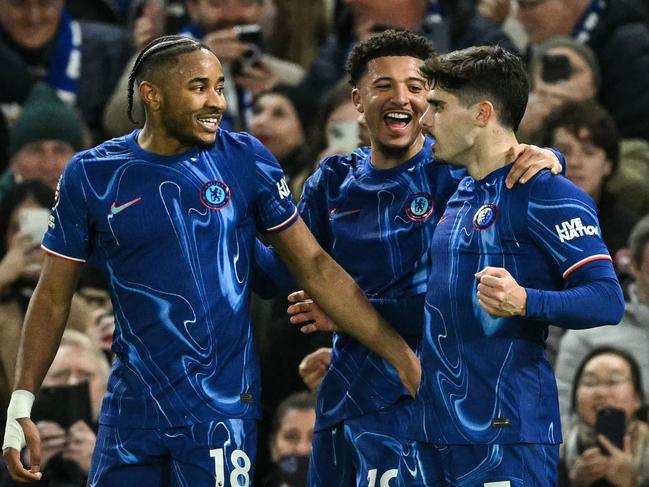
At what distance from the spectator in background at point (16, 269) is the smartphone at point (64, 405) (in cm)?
61

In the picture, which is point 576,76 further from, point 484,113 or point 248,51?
point 484,113

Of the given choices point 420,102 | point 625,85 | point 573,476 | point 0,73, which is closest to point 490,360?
point 420,102

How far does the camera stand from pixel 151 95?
4.93 metres

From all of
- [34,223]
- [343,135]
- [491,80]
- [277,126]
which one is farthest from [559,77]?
[491,80]

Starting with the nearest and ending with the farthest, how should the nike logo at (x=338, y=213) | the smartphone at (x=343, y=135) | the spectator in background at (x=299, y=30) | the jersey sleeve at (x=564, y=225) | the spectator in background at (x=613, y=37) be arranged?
the jersey sleeve at (x=564, y=225), the nike logo at (x=338, y=213), the smartphone at (x=343, y=135), the spectator in background at (x=613, y=37), the spectator in background at (x=299, y=30)

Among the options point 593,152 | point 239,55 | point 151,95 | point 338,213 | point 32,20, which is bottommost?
point 338,213

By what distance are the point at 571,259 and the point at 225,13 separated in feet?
15.4

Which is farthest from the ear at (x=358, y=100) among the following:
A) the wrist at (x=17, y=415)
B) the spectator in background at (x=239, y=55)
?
the spectator in background at (x=239, y=55)

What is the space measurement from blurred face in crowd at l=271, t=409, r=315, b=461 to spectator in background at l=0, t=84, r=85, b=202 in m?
2.18

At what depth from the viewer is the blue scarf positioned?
30.2 ft

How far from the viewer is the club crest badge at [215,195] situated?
4844 mm

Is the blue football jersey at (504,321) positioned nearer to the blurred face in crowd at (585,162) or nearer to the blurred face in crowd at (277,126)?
the blurred face in crowd at (585,162)

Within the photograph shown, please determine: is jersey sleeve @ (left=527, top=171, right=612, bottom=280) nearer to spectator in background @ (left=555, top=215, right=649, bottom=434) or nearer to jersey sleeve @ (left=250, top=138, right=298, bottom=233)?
jersey sleeve @ (left=250, top=138, right=298, bottom=233)

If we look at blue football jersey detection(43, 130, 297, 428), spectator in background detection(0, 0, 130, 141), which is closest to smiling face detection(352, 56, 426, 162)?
blue football jersey detection(43, 130, 297, 428)
